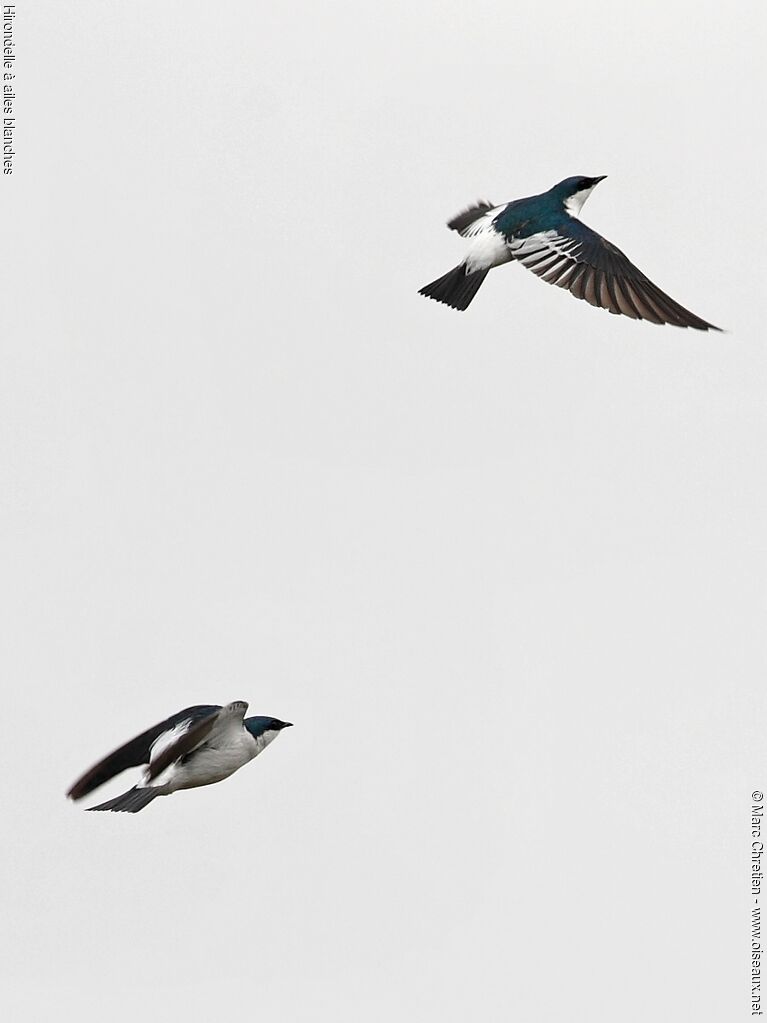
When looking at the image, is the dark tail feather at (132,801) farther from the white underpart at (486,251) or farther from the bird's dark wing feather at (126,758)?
the white underpart at (486,251)

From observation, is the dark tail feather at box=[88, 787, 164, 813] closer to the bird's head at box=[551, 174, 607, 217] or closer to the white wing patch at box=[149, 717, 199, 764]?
the white wing patch at box=[149, 717, 199, 764]

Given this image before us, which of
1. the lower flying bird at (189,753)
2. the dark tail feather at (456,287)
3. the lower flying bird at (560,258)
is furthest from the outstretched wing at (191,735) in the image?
the dark tail feather at (456,287)

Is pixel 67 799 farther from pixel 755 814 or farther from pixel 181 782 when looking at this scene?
pixel 755 814

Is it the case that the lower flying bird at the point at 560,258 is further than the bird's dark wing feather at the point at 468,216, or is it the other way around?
the bird's dark wing feather at the point at 468,216

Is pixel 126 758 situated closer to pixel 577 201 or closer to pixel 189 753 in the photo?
pixel 189 753

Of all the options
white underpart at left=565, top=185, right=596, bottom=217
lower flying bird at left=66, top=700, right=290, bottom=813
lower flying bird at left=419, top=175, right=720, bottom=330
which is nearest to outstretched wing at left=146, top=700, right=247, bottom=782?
lower flying bird at left=66, top=700, right=290, bottom=813

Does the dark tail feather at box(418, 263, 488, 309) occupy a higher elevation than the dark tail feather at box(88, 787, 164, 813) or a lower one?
higher

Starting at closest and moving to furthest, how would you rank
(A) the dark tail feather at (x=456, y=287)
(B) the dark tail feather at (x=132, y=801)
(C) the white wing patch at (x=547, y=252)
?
(B) the dark tail feather at (x=132, y=801)
(C) the white wing patch at (x=547, y=252)
(A) the dark tail feather at (x=456, y=287)

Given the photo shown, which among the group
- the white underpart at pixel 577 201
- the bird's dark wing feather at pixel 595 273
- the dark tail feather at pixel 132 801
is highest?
the white underpart at pixel 577 201
